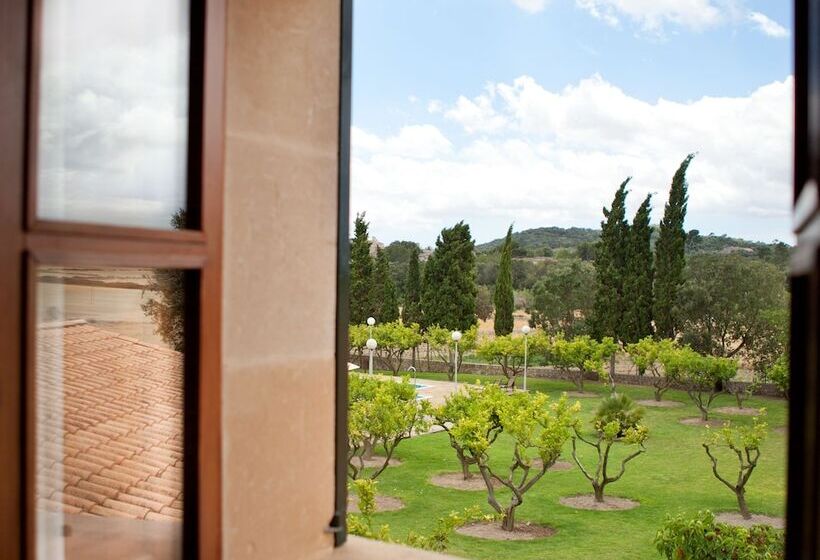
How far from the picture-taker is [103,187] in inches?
32.2

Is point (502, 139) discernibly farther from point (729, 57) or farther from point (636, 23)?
point (729, 57)

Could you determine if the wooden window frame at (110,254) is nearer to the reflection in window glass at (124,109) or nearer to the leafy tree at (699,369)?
the reflection in window glass at (124,109)

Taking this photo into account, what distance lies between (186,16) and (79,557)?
607 millimetres

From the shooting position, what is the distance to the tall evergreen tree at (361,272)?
1628cm

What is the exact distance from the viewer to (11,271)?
2.02 ft

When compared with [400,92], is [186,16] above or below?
below

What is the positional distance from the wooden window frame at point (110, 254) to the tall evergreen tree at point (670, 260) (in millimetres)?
14326

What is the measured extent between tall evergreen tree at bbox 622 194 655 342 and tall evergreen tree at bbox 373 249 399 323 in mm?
4927

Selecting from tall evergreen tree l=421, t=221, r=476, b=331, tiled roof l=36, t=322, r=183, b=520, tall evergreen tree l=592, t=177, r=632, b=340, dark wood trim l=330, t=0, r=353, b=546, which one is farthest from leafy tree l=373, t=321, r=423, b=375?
tiled roof l=36, t=322, r=183, b=520

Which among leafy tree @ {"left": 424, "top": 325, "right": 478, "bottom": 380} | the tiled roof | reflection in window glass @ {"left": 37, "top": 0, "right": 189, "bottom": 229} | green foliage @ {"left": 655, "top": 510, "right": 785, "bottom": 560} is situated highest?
reflection in window glass @ {"left": 37, "top": 0, "right": 189, "bottom": 229}

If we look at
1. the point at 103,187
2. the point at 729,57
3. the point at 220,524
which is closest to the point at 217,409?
the point at 220,524

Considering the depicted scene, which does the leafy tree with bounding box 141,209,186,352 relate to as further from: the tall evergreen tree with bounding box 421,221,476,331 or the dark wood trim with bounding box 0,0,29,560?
the tall evergreen tree with bounding box 421,221,476,331

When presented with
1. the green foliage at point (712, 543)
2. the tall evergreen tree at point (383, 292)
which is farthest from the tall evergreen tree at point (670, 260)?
the green foliage at point (712, 543)

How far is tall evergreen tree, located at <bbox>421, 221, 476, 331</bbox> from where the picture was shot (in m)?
16.0
